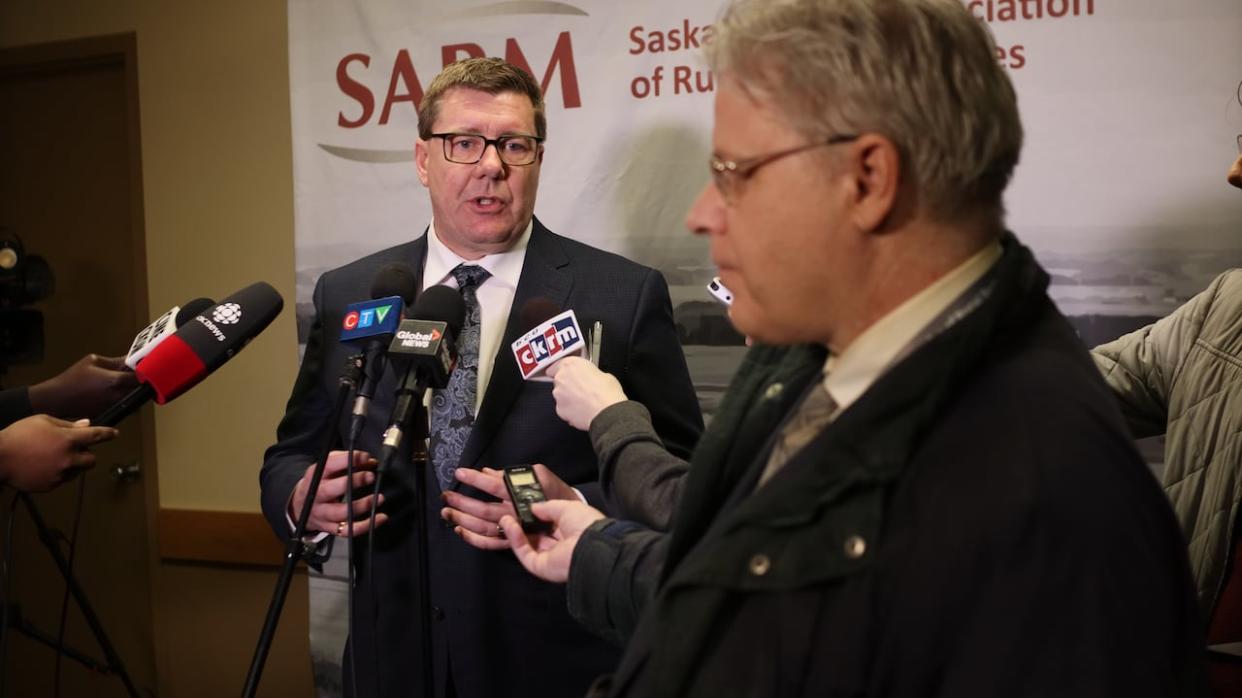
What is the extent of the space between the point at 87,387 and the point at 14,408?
0.28m

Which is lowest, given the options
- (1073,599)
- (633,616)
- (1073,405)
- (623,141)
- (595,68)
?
(633,616)

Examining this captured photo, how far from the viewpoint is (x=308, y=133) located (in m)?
2.90

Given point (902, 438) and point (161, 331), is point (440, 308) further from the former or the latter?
point (902, 438)

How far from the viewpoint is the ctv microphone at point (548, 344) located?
1.62 m

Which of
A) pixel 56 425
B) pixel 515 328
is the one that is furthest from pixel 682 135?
pixel 56 425

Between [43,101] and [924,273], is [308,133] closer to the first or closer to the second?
[43,101]

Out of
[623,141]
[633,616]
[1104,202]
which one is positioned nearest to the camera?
[633,616]

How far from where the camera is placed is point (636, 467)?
4.68 ft

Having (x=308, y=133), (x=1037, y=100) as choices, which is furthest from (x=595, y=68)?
(x=1037, y=100)

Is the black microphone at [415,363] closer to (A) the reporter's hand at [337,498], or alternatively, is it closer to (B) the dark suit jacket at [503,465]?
(A) the reporter's hand at [337,498]

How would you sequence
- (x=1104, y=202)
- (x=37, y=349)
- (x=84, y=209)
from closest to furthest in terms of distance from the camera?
(x=1104, y=202), (x=37, y=349), (x=84, y=209)

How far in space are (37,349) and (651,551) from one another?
261cm

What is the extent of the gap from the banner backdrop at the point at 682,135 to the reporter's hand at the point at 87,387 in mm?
885

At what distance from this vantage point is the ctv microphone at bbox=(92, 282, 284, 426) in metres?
1.57
